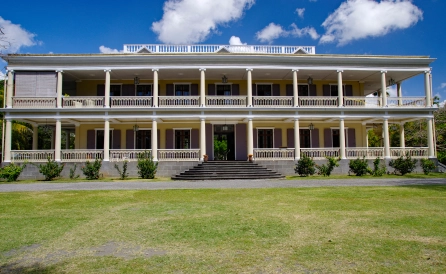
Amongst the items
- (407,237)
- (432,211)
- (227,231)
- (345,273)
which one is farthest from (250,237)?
(432,211)

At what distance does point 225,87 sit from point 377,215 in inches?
679

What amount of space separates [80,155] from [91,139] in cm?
246

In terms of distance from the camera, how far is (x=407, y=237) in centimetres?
502

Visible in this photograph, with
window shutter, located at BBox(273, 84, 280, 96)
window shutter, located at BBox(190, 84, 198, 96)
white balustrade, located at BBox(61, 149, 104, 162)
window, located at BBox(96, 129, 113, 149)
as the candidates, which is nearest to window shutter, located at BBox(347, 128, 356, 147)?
window shutter, located at BBox(273, 84, 280, 96)

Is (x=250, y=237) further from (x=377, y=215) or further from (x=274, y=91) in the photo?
(x=274, y=91)

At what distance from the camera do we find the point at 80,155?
20.2 m

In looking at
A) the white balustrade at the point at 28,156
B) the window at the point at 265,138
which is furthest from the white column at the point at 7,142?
the window at the point at 265,138

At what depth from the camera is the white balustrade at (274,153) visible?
65.2ft

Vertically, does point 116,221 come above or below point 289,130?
below

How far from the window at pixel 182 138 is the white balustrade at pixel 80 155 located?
5.05m

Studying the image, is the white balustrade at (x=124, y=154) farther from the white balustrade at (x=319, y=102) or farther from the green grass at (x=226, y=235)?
the white balustrade at (x=319, y=102)

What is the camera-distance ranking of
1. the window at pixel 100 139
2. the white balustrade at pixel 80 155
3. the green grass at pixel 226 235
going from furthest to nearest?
the window at pixel 100 139 → the white balustrade at pixel 80 155 → the green grass at pixel 226 235

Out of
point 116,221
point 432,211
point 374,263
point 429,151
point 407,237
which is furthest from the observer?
point 429,151

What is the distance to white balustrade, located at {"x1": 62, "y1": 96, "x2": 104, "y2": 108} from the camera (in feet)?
65.4
